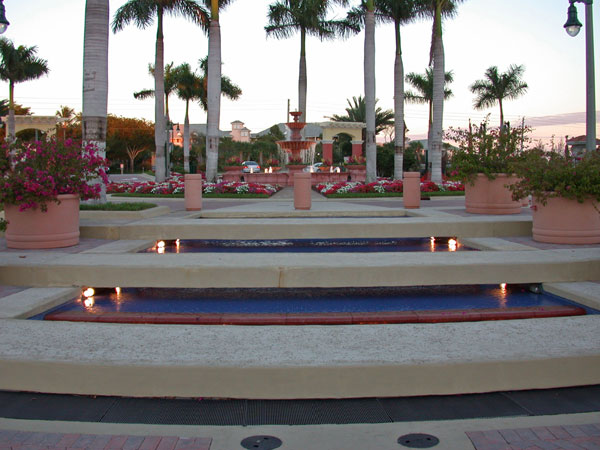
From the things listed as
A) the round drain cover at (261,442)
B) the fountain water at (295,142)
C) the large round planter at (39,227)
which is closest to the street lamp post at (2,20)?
the large round planter at (39,227)

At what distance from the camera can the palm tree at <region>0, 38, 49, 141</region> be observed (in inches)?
1618

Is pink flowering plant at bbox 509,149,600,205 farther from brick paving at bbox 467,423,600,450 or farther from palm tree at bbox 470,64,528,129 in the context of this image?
palm tree at bbox 470,64,528,129

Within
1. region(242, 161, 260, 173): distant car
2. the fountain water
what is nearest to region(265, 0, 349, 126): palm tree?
the fountain water

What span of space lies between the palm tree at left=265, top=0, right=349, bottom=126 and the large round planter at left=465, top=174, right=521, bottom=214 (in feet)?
72.1

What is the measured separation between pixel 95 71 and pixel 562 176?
10.1 metres

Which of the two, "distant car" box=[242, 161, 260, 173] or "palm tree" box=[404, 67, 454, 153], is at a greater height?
"palm tree" box=[404, 67, 454, 153]

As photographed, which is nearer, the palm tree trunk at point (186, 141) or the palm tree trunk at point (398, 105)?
the palm tree trunk at point (398, 105)

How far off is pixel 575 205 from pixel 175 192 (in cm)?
1620

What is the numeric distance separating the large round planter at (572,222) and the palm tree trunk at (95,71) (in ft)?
31.4

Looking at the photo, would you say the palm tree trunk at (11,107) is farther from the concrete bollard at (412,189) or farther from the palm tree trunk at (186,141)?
the concrete bollard at (412,189)

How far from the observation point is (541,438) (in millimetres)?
3172

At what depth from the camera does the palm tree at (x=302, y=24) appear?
32062 millimetres

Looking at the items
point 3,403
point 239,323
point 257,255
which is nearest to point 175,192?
point 257,255

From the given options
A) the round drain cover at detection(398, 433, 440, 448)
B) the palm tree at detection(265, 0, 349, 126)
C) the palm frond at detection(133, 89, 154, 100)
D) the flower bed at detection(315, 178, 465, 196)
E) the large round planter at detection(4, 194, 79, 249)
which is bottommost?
the round drain cover at detection(398, 433, 440, 448)
